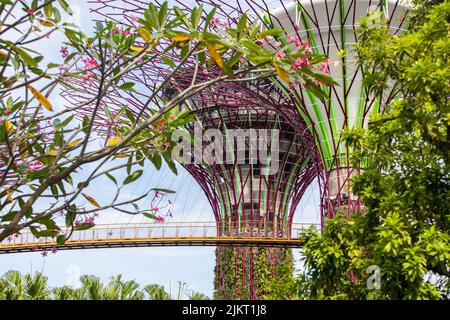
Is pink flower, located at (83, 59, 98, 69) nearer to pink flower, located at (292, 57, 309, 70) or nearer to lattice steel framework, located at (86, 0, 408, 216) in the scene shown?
pink flower, located at (292, 57, 309, 70)

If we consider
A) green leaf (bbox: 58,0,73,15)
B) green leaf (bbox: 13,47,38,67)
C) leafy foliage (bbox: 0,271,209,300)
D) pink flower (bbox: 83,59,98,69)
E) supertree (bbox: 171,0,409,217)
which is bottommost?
leafy foliage (bbox: 0,271,209,300)

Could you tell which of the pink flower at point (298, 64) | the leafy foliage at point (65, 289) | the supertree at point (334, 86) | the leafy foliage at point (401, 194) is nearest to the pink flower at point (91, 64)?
the pink flower at point (298, 64)

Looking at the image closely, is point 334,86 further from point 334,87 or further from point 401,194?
point 401,194

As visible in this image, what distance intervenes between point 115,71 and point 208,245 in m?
26.0

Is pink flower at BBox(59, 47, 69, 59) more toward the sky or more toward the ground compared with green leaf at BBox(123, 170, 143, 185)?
more toward the sky

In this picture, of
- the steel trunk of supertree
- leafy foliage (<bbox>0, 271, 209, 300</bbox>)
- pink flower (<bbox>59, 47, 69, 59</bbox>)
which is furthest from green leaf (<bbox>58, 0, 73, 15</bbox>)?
the steel trunk of supertree

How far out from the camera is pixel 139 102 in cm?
3209

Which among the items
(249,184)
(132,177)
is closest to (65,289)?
(132,177)

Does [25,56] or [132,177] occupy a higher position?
[25,56]

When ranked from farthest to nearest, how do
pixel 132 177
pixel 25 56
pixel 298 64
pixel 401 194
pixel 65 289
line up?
pixel 65 289, pixel 401 194, pixel 132 177, pixel 298 64, pixel 25 56

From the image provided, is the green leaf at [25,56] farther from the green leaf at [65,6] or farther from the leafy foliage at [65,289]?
the leafy foliage at [65,289]

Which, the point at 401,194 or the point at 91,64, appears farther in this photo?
the point at 401,194

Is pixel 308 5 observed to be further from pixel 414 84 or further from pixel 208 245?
pixel 414 84
